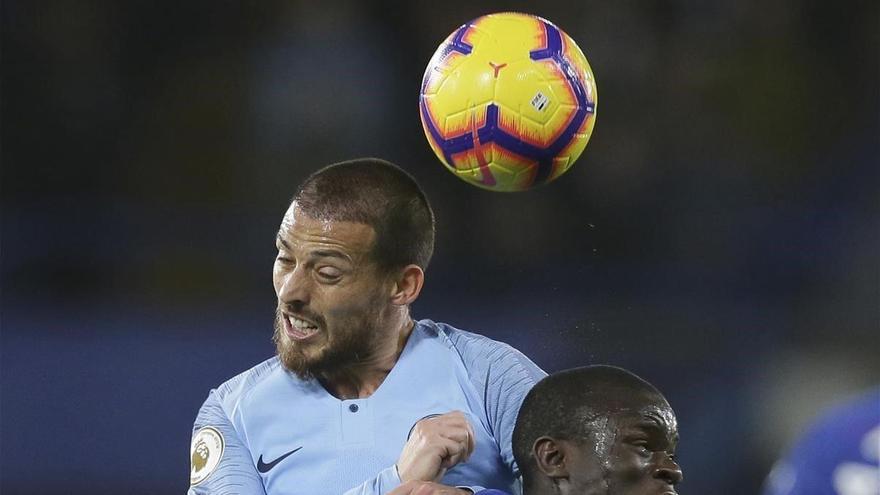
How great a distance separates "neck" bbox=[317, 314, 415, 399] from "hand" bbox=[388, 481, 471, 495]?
519 millimetres

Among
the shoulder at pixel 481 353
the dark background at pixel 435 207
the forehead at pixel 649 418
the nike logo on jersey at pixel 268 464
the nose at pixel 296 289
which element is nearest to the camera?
the forehead at pixel 649 418

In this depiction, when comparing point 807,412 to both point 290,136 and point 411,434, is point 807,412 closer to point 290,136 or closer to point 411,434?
point 290,136

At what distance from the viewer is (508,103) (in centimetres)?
369

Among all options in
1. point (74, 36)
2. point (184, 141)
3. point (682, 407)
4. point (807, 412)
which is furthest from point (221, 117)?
point (807, 412)

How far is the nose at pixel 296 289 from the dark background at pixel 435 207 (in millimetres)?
2391

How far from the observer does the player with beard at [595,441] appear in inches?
130

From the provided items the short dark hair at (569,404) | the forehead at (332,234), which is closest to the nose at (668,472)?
the short dark hair at (569,404)

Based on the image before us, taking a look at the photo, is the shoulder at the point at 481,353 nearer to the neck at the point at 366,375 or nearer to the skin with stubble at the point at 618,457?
the neck at the point at 366,375

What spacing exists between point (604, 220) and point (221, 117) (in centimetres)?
210

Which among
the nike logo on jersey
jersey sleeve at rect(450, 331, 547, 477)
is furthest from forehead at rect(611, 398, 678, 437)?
the nike logo on jersey

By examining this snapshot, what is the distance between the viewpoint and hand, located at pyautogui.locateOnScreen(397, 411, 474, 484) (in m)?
3.32

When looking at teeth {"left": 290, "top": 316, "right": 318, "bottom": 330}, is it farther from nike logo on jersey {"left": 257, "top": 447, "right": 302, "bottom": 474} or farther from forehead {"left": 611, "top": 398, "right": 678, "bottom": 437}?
forehead {"left": 611, "top": 398, "right": 678, "bottom": 437}

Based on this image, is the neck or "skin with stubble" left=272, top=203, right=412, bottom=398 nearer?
"skin with stubble" left=272, top=203, right=412, bottom=398

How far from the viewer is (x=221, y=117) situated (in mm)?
7121
